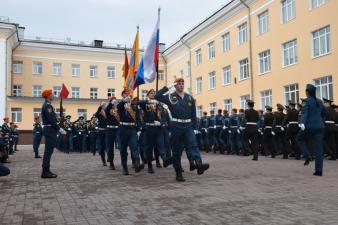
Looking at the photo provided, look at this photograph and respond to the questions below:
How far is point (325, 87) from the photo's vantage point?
22.2 m

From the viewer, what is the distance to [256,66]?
29109mm

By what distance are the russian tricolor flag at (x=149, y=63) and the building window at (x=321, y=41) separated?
14.8m

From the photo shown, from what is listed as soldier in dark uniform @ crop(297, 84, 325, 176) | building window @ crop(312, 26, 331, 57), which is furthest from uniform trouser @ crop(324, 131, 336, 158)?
building window @ crop(312, 26, 331, 57)

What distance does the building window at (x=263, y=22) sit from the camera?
28.0 m

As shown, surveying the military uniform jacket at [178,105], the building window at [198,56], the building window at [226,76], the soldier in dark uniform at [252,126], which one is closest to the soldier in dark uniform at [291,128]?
the soldier in dark uniform at [252,126]

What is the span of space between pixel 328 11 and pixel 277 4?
211 inches

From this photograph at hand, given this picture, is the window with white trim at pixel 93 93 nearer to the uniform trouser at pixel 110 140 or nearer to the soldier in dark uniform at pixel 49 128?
the uniform trouser at pixel 110 140

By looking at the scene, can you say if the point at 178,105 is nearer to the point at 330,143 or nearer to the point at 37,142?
the point at 330,143

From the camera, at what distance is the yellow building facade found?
2332cm

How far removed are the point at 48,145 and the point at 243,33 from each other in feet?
81.0

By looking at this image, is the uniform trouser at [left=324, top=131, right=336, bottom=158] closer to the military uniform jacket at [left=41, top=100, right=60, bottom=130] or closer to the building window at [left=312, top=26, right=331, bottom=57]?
the military uniform jacket at [left=41, top=100, right=60, bottom=130]

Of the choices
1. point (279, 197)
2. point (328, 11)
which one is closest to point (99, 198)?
point (279, 197)

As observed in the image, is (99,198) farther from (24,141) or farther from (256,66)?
(24,141)

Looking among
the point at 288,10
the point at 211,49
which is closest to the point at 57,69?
→ the point at 211,49
